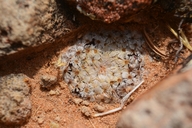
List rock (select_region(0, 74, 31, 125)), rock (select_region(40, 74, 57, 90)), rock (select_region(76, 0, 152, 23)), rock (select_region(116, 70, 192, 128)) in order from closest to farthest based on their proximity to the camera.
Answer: rock (select_region(116, 70, 192, 128)) < rock (select_region(76, 0, 152, 23)) < rock (select_region(0, 74, 31, 125)) < rock (select_region(40, 74, 57, 90))

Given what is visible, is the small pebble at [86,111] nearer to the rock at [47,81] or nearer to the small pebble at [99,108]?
the small pebble at [99,108]

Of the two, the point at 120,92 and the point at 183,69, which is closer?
the point at 183,69

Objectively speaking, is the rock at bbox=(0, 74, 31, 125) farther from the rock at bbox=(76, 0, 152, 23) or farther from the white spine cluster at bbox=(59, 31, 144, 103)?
the rock at bbox=(76, 0, 152, 23)

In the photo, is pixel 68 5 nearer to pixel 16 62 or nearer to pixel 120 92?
pixel 16 62

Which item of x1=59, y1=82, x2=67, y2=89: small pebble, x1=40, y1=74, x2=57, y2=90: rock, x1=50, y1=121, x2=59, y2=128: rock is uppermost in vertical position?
x1=40, y1=74, x2=57, y2=90: rock

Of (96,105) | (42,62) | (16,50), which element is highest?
(16,50)

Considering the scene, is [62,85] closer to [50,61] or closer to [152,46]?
[50,61]

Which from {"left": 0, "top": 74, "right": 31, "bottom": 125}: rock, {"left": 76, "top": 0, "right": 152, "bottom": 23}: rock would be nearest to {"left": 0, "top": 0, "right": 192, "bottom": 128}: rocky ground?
{"left": 0, "top": 74, "right": 31, "bottom": 125}: rock

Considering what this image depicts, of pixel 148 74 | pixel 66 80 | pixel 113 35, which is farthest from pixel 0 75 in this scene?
pixel 148 74
